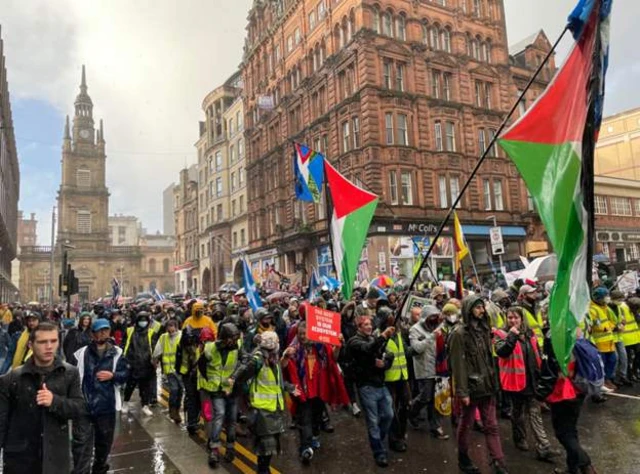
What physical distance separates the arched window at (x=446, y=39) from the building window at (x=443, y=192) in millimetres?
9575

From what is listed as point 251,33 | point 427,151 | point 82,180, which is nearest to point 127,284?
point 82,180

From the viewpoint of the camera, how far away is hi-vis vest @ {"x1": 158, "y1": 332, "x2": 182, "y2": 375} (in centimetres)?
899

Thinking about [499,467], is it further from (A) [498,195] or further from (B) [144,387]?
(A) [498,195]

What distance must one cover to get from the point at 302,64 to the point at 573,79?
35963mm

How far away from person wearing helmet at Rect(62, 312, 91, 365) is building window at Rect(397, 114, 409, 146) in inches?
995

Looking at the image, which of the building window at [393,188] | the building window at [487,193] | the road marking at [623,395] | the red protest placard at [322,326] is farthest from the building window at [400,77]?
the red protest placard at [322,326]

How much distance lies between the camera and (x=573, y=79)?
16.7 ft

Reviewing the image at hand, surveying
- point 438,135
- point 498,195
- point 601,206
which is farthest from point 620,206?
point 438,135

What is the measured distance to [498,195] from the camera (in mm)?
36219

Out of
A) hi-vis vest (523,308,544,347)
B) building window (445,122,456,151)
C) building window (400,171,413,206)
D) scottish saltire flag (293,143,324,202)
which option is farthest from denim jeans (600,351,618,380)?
building window (445,122,456,151)

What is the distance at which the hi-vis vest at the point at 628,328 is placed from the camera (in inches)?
386

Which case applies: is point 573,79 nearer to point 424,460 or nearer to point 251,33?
point 424,460

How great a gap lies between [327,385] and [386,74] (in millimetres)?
28666

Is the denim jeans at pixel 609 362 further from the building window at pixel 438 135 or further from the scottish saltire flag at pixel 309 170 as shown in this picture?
the building window at pixel 438 135
